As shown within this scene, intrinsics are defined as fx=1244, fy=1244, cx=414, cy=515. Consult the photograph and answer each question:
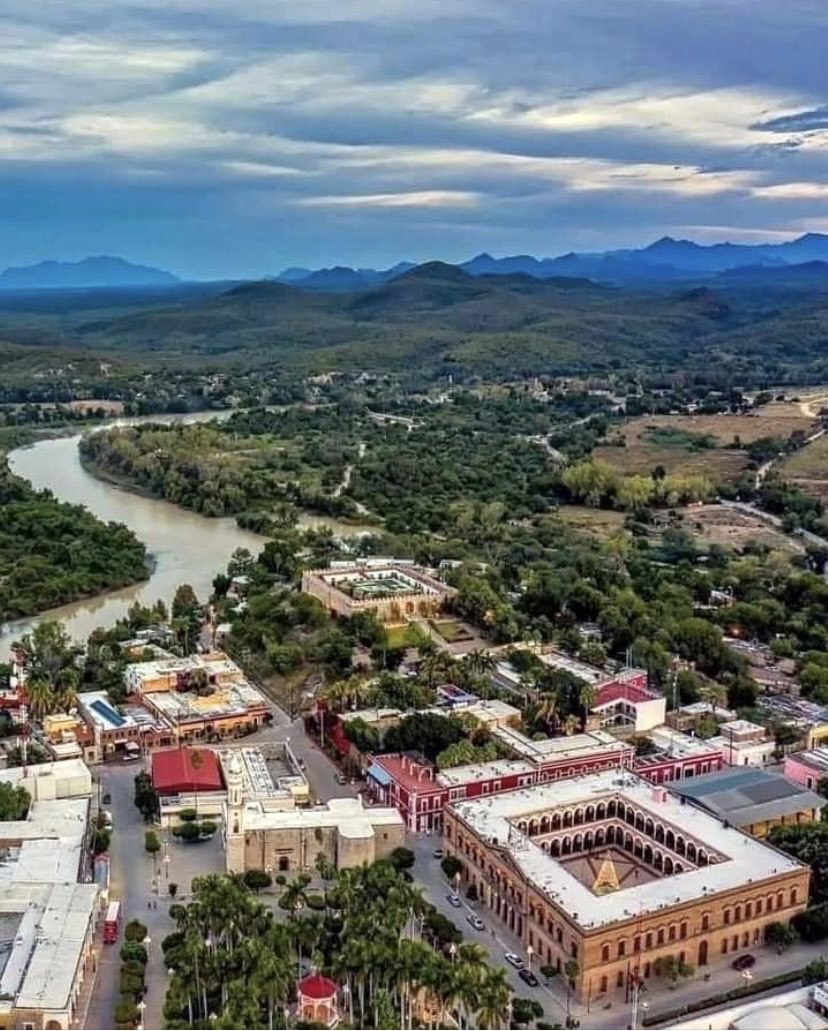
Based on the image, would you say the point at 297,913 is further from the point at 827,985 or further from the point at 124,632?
the point at 124,632

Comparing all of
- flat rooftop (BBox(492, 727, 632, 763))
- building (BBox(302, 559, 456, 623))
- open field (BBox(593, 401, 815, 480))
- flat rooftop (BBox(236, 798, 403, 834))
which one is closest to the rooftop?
flat rooftop (BBox(492, 727, 632, 763))

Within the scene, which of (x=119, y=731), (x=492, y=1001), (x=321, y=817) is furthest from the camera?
(x=119, y=731)

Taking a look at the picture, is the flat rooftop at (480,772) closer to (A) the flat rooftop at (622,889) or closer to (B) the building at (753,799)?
(A) the flat rooftop at (622,889)

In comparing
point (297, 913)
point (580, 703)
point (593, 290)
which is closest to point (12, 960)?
point (297, 913)

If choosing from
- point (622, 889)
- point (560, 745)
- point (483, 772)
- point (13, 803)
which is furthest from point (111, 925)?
point (560, 745)

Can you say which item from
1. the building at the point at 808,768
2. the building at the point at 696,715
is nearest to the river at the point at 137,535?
the building at the point at 696,715

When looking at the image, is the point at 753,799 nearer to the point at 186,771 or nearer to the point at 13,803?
the point at 186,771
